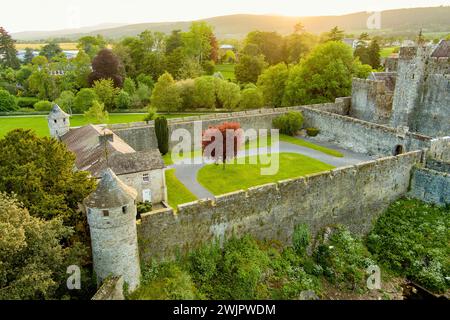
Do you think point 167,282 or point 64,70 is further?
point 64,70

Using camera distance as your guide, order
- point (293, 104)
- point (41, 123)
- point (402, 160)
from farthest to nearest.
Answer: point (41, 123), point (293, 104), point (402, 160)

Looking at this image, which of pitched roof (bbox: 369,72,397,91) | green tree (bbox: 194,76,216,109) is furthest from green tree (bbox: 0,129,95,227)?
green tree (bbox: 194,76,216,109)

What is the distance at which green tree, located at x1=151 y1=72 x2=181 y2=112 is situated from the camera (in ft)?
146

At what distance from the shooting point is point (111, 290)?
39.2ft

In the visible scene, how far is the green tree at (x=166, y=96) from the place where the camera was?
44625 mm

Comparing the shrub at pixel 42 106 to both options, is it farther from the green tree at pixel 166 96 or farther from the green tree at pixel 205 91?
the green tree at pixel 205 91

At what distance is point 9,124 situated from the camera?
44.1m

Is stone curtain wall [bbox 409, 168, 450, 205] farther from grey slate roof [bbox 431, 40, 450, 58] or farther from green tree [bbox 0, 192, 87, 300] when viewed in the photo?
grey slate roof [bbox 431, 40, 450, 58]

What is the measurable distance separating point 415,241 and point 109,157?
600 inches

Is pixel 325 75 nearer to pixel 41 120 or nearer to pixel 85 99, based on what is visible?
pixel 85 99

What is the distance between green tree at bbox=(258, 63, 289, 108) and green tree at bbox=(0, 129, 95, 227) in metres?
29.6
